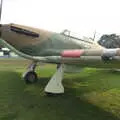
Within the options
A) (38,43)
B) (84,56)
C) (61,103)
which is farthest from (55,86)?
(38,43)

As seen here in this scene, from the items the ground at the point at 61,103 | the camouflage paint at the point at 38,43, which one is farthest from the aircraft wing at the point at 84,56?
the ground at the point at 61,103

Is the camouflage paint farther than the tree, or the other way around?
the tree

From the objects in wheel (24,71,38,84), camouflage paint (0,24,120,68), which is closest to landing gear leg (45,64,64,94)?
camouflage paint (0,24,120,68)

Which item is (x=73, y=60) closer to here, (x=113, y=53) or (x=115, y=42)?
(x=113, y=53)

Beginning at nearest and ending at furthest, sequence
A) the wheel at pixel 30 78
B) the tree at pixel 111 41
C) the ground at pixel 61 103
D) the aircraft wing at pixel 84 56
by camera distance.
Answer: the aircraft wing at pixel 84 56 < the ground at pixel 61 103 < the wheel at pixel 30 78 < the tree at pixel 111 41

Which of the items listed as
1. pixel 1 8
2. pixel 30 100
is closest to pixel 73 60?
pixel 30 100

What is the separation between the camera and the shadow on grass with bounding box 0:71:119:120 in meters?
5.90

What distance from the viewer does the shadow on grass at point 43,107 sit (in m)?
5.90

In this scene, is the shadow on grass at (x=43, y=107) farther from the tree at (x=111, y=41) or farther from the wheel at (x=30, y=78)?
the tree at (x=111, y=41)

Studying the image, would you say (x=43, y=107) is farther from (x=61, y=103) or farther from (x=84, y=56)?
(x=84, y=56)

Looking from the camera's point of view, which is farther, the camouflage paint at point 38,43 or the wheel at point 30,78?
the wheel at point 30,78

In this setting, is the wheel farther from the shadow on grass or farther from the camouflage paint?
the shadow on grass

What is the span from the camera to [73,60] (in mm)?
7672

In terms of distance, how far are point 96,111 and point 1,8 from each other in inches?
245
